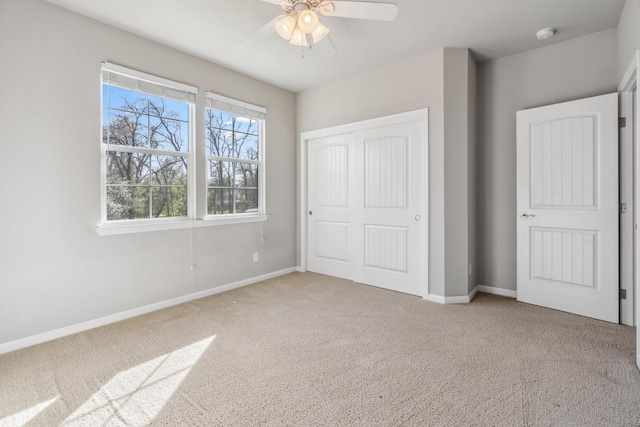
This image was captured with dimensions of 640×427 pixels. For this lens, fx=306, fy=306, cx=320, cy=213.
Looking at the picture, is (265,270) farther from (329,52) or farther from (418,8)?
(418,8)

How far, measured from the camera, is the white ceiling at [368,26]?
8.10ft

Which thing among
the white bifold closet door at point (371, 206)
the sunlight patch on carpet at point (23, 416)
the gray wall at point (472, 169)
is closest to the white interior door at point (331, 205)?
the white bifold closet door at point (371, 206)

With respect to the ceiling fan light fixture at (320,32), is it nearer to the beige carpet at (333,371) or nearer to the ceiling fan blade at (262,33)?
the ceiling fan blade at (262,33)

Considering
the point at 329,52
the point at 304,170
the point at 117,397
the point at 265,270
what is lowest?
the point at 117,397

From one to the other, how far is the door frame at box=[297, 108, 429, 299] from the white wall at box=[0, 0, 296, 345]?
1.72 metres

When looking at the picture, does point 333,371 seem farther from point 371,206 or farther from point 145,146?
point 145,146

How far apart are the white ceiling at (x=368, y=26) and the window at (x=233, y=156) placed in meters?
0.56

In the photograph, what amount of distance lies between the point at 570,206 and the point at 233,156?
3662 millimetres

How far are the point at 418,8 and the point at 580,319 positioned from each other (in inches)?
122

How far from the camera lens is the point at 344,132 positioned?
409 cm

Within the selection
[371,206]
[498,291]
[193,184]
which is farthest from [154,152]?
[498,291]

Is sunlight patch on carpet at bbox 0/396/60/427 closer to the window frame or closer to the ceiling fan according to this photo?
the window frame

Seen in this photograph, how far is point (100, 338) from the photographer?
8.16 feet

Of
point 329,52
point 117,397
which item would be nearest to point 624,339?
point 329,52
